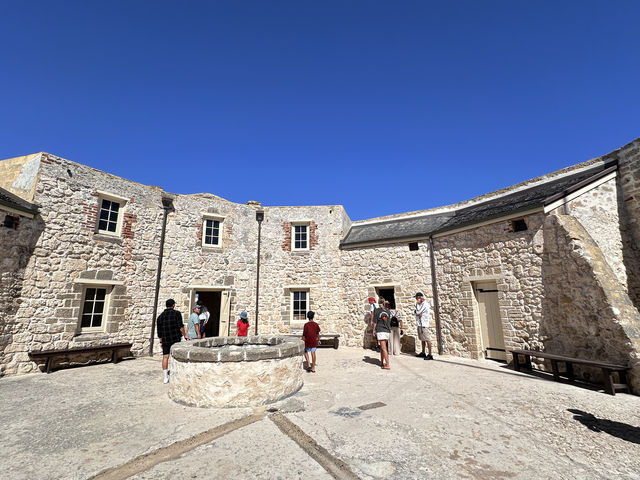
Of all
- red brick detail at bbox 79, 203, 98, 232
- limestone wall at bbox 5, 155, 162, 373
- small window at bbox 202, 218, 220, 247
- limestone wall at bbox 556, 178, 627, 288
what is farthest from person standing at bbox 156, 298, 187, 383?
limestone wall at bbox 556, 178, 627, 288

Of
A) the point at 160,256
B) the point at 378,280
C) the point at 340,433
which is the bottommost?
the point at 340,433

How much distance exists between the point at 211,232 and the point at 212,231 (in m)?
0.06

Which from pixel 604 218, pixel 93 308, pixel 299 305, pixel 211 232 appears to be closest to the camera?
pixel 604 218

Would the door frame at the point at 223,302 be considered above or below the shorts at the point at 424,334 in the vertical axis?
above

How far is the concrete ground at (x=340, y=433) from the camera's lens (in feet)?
9.98

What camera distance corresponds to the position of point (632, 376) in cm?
546

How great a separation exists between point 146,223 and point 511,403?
451 inches

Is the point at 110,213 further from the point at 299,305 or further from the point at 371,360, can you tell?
the point at 371,360

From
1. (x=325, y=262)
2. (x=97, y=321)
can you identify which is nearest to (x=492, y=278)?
(x=325, y=262)

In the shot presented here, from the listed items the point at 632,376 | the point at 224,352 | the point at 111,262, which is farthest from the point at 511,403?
the point at 111,262

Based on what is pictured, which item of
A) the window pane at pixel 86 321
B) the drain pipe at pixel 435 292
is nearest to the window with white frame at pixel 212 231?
the window pane at pixel 86 321

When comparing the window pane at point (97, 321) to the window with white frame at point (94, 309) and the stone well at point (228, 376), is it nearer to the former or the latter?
the window with white frame at point (94, 309)

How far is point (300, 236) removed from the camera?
526 inches

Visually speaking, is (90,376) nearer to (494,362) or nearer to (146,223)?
(146,223)
